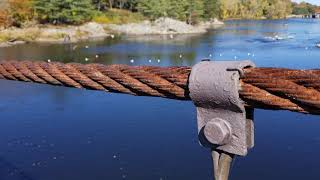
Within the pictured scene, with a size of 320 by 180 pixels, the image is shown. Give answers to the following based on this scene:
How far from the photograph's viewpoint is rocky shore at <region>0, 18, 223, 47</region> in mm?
37125

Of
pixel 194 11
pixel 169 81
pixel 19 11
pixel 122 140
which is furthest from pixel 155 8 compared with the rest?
pixel 169 81

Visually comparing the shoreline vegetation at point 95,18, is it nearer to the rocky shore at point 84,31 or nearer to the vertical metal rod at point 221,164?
the rocky shore at point 84,31

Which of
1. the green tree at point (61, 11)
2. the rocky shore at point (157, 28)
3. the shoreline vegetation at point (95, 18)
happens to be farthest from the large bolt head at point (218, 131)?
the rocky shore at point (157, 28)

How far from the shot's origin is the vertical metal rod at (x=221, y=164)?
0.79 metres

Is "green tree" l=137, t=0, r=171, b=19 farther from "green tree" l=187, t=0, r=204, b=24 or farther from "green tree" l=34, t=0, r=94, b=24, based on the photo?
"green tree" l=34, t=0, r=94, b=24

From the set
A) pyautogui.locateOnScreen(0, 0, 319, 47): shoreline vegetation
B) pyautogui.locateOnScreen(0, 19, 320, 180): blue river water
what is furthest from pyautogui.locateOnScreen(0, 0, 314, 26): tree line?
pyautogui.locateOnScreen(0, 19, 320, 180): blue river water

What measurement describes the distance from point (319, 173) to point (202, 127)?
27.3ft

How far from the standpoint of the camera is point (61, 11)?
143 feet

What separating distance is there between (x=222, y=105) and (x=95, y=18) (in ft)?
162

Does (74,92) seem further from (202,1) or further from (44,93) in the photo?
(202,1)

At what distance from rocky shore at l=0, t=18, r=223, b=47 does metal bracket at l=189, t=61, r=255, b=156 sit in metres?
34.7

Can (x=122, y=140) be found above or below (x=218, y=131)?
below

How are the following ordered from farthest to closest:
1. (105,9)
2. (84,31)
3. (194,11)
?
(194,11), (105,9), (84,31)

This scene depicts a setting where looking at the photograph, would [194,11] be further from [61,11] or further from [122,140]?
[122,140]
